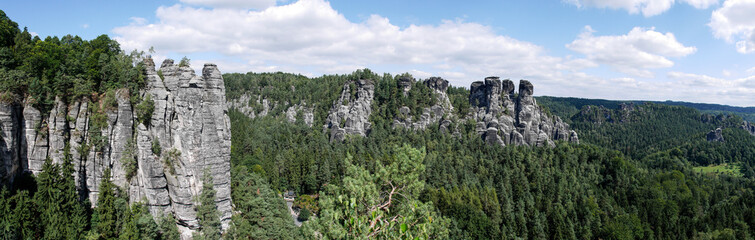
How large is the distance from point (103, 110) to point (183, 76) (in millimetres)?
7942

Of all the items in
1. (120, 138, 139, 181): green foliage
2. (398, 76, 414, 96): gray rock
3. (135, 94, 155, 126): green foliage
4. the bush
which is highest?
(398, 76, 414, 96): gray rock

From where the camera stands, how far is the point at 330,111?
116m

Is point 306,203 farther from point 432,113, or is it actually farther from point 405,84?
point 405,84

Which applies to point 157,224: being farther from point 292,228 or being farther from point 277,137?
point 277,137

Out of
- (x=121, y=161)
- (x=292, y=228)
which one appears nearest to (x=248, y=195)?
(x=292, y=228)

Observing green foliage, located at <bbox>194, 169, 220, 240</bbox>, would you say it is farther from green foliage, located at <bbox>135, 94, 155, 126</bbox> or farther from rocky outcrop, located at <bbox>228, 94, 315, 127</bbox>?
rocky outcrop, located at <bbox>228, 94, 315, 127</bbox>

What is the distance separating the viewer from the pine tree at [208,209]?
32622 mm

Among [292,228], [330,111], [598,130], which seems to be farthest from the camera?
[598,130]

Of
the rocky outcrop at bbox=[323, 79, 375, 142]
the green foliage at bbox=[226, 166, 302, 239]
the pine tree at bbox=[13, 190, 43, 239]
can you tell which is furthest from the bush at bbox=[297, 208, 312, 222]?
the rocky outcrop at bbox=[323, 79, 375, 142]

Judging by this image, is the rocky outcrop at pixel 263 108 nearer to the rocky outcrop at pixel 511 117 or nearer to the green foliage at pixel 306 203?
the rocky outcrop at pixel 511 117

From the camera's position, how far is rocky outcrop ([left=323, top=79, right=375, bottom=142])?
332 feet

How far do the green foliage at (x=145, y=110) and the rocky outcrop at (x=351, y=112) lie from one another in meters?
64.3

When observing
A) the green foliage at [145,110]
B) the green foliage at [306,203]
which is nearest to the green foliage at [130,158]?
the green foliage at [145,110]

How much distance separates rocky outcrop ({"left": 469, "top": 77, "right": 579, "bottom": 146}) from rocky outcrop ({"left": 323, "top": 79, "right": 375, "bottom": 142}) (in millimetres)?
29854
